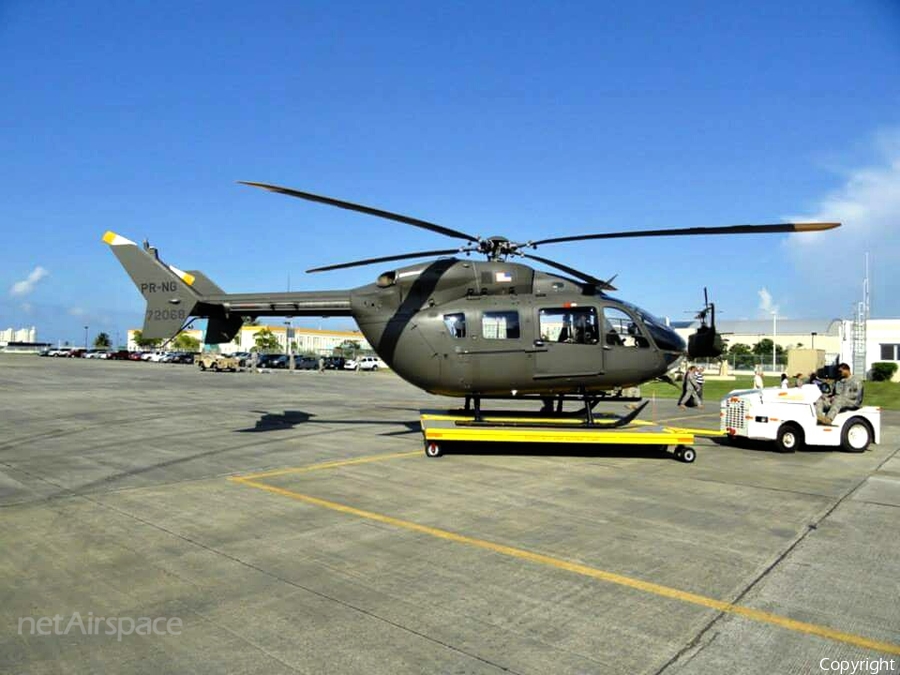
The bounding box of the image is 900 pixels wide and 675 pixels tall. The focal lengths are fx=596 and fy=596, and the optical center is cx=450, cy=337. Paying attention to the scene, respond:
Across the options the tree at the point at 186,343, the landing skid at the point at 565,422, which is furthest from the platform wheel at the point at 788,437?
the tree at the point at 186,343

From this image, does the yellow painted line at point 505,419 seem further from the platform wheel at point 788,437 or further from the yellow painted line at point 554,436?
the platform wheel at point 788,437

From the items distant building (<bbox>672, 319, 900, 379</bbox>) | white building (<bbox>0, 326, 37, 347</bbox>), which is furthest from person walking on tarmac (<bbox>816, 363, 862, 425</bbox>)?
white building (<bbox>0, 326, 37, 347</bbox>)

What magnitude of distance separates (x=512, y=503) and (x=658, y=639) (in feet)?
11.7

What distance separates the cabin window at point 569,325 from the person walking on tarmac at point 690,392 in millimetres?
13271

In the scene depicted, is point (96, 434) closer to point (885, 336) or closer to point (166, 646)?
point (166, 646)

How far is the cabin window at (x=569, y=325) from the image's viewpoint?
37.8 ft

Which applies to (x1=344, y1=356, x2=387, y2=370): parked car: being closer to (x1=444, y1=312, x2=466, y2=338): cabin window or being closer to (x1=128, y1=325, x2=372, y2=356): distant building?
(x1=444, y1=312, x2=466, y2=338): cabin window

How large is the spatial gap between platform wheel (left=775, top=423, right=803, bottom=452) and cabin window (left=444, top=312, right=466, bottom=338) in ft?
22.2

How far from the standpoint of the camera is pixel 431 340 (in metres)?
11.6

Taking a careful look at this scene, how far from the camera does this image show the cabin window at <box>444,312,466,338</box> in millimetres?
11586

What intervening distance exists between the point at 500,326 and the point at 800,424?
6486mm

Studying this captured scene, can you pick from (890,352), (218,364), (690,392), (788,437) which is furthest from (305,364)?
(890,352)

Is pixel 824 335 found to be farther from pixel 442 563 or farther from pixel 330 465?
pixel 442 563

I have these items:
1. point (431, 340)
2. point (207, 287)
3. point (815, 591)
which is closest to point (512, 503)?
point (815, 591)
